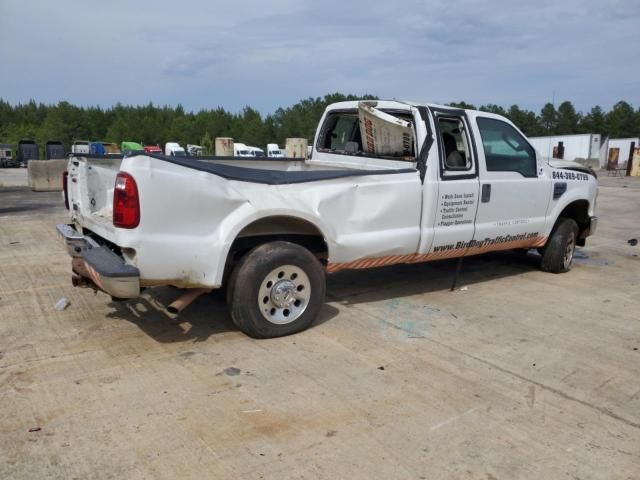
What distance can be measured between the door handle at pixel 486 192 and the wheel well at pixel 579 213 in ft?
6.08

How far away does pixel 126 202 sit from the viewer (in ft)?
12.5

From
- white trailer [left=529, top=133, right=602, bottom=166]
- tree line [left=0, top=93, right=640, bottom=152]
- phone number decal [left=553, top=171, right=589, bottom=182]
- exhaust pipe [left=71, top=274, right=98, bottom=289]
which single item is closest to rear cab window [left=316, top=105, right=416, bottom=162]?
phone number decal [left=553, top=171, right=589, bottom=182]

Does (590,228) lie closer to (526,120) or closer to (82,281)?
(82,281)

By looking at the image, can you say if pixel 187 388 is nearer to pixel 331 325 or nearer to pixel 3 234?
pixel 331 325

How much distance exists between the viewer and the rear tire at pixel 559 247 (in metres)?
6.99

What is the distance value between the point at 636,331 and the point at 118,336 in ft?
15.1

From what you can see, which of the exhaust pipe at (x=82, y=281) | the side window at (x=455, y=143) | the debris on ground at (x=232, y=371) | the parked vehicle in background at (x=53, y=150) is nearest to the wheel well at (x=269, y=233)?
the debris on ground at (x=232, y=371)

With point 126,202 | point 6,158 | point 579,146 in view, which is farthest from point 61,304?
point 579,146

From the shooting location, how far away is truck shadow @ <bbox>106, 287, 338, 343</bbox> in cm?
468

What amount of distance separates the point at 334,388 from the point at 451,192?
257cm

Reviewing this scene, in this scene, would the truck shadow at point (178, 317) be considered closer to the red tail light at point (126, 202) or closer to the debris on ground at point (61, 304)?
the debris on ground at point (61, 304)

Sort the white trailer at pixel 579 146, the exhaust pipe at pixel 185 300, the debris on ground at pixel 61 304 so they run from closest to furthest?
the exhaust pipe at pixel 185 300
the debris on ground at pixel 61 304
the white trailer at pixel 579 146

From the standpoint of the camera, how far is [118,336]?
4566 mm

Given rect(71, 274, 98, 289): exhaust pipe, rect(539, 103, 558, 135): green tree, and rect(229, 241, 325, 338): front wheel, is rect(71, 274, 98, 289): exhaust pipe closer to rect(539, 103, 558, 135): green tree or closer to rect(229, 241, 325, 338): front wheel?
rect(229, 241, 325, 338): front wheel
